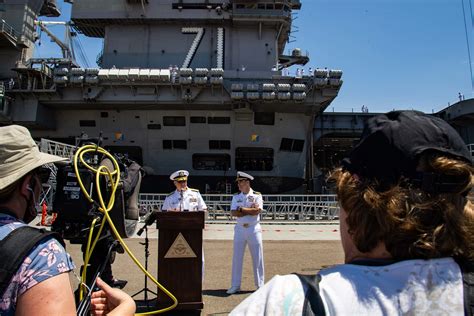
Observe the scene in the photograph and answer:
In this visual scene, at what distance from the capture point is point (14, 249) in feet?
4.50

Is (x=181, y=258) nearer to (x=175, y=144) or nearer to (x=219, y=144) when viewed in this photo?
(x=219, y=144)

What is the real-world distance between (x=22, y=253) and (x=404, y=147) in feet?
4.52

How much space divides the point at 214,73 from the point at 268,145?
686 cm

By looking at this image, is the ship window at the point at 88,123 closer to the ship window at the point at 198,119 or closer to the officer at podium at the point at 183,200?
the ship window at the point at 198,119

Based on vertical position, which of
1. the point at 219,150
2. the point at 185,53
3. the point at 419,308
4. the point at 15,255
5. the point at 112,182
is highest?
the point at 185,53

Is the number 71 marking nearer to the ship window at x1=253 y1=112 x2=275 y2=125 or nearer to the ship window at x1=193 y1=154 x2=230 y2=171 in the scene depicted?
the ship window at x1=253 y1=112 x2=275 y2=125

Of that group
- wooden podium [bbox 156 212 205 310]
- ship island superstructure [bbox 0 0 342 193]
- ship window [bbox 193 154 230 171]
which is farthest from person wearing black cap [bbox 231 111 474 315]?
ship window [bbox 193 154 230 171]

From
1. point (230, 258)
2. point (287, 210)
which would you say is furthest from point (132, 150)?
point (230, 258)

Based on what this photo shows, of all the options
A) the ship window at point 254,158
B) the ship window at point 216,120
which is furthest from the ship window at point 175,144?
the ship window at point 254,158

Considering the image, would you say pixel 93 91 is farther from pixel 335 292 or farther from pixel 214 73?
pixel 335 292

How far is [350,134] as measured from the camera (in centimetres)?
3375

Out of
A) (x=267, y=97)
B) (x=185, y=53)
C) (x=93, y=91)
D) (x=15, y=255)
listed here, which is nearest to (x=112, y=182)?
(x=15, y=255)

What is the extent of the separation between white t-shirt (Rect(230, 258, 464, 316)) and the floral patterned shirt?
83cm

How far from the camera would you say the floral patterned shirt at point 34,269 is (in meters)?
1.37
